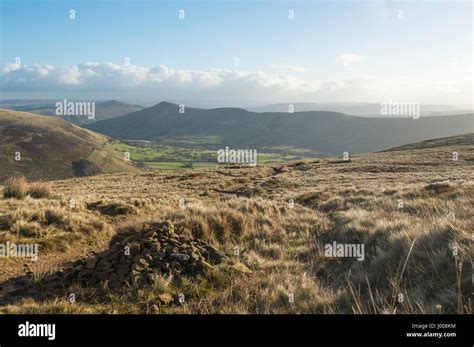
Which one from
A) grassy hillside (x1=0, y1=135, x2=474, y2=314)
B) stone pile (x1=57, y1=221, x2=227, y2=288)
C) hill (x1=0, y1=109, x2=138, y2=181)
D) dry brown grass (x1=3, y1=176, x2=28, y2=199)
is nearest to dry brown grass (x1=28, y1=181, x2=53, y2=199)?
dry brown grass (x1=3, y1=176, x2=28, y2=199)

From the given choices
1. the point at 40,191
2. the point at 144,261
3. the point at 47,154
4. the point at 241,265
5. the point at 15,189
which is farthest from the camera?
the point at 47,154

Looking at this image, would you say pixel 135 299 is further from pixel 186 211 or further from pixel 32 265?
pixel 186 211

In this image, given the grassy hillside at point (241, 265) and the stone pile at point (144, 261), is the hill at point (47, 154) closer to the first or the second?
the grassy hillside at point (241, 265)

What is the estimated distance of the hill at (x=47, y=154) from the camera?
427ft

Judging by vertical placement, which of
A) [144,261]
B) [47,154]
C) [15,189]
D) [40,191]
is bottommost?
[47,154]

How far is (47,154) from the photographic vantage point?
148 m

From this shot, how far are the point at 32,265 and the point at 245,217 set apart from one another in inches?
267

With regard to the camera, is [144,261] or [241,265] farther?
[241,265]

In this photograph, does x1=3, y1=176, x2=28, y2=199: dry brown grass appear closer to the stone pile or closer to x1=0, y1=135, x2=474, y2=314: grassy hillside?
x1=0, y1=135, x2=474, y2=314: grassy hillside

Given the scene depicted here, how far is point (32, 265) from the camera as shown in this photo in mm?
8570

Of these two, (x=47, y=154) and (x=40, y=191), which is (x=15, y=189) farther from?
(x=47, y=154)

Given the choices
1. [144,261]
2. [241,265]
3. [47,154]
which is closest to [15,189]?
[144,261]

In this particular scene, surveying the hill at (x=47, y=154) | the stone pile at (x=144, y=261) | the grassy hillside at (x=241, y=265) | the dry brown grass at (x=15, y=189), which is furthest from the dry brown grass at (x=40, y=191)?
the hill at (x=47, y=154)

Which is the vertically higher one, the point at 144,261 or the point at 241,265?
the point at 144,261
